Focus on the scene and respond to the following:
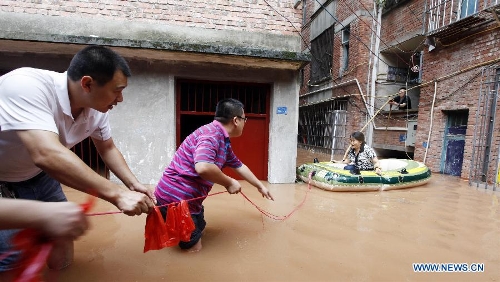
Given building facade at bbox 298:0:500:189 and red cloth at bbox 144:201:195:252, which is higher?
building facade at bbox 298:0:500:189

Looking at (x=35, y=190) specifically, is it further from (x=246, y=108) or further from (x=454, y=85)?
(x=454, y=85)

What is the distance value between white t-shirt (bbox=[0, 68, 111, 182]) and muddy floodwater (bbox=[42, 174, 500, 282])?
108 centimetres

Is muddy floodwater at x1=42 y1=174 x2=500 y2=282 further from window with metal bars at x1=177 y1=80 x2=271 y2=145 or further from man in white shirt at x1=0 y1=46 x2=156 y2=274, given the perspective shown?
window with metal bars at x1=177 y1=80 x2=271 y2=145

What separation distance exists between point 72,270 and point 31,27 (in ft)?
15.5

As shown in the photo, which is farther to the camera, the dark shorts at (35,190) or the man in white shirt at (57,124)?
the dark shorts at (35,190)

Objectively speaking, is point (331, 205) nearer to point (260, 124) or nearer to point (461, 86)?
point (260, 124)

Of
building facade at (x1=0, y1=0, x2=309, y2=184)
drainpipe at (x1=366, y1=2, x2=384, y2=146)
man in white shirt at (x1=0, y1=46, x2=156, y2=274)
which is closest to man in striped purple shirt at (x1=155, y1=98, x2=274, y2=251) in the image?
man in white shirt at (x1=0, y1=46, x2=156, y2=274)

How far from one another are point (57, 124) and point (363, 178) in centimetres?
531

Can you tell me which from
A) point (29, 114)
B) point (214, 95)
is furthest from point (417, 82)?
point (29, 114)

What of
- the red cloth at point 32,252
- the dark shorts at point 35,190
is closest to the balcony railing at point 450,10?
the dark shorts at point 35,190

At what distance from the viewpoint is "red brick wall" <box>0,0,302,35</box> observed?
5.29 meters

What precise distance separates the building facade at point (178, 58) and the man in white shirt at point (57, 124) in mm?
3555

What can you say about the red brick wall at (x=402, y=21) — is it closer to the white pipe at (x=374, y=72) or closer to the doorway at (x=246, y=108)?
the white pipe at (x=374, y=72)

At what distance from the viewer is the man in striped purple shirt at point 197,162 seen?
2.54m
